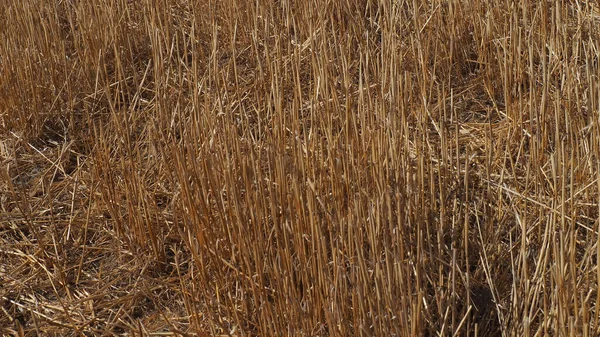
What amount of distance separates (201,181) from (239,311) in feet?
0.95

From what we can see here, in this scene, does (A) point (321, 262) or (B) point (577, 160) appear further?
(B) point (577, 160)

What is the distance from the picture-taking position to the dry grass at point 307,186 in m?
1.53

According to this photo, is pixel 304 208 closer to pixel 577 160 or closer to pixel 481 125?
pixel 577 160

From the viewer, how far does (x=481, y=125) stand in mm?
2469

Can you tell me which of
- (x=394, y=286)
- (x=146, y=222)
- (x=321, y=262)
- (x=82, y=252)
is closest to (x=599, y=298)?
(x=394, y=286)

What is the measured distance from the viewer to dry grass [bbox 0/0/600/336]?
153cm

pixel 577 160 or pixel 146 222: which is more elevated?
pixel 577 160

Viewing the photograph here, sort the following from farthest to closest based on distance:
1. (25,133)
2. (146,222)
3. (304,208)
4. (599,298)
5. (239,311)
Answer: (25,133)
(146,222)
(239,311)
(304,208)
(599,298)

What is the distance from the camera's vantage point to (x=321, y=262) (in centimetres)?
148

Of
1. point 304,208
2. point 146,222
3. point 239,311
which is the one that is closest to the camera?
point 304,208

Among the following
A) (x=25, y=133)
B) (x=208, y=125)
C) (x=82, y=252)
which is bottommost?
(x=82, y=252)

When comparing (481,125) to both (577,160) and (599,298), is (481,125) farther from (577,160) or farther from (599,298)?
(599,298)

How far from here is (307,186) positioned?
1.56 meters

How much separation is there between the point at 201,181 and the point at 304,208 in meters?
0.30
